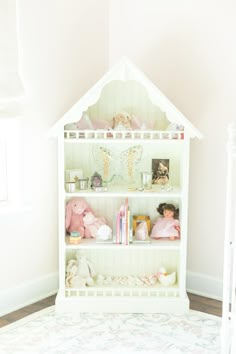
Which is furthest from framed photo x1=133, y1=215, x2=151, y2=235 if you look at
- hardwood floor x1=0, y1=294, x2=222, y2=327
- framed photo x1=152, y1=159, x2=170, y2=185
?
hardwood floor x1=0, y1=294, x2=222, y2=327

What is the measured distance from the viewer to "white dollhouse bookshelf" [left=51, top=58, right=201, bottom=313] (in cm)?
283

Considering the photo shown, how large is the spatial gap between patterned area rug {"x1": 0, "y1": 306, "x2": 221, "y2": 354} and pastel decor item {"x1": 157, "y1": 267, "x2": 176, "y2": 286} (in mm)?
214

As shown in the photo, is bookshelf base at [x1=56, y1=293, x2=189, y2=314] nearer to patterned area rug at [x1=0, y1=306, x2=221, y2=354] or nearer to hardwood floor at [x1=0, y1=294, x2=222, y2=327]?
patterned area rug at [x1=0, y1=306, x2=221, y2=354]

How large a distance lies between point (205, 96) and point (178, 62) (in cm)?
30

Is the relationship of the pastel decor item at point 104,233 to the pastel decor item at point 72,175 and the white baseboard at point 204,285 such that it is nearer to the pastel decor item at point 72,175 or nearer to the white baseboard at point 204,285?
the pastel decor item at point 72,175

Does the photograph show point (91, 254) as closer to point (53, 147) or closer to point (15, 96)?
point (53, 147)

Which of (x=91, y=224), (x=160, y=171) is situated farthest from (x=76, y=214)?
(x=160, y=171)

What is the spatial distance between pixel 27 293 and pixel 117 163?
1.03 m

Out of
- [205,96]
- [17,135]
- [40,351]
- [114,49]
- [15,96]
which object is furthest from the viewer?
[114,49]

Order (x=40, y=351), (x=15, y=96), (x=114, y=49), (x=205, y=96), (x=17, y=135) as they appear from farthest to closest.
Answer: (x=114, y=49)
(x=205, y=96)
(x=17, y=135)
(x=15, y=96)
(x=40, y=351)

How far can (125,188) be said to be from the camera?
307 centimetres

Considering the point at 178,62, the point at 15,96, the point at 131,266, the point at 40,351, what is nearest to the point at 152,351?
the point at 40,351

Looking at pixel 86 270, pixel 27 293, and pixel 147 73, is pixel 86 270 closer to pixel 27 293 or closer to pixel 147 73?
pixel 27 293

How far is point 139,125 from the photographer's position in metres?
3.13
